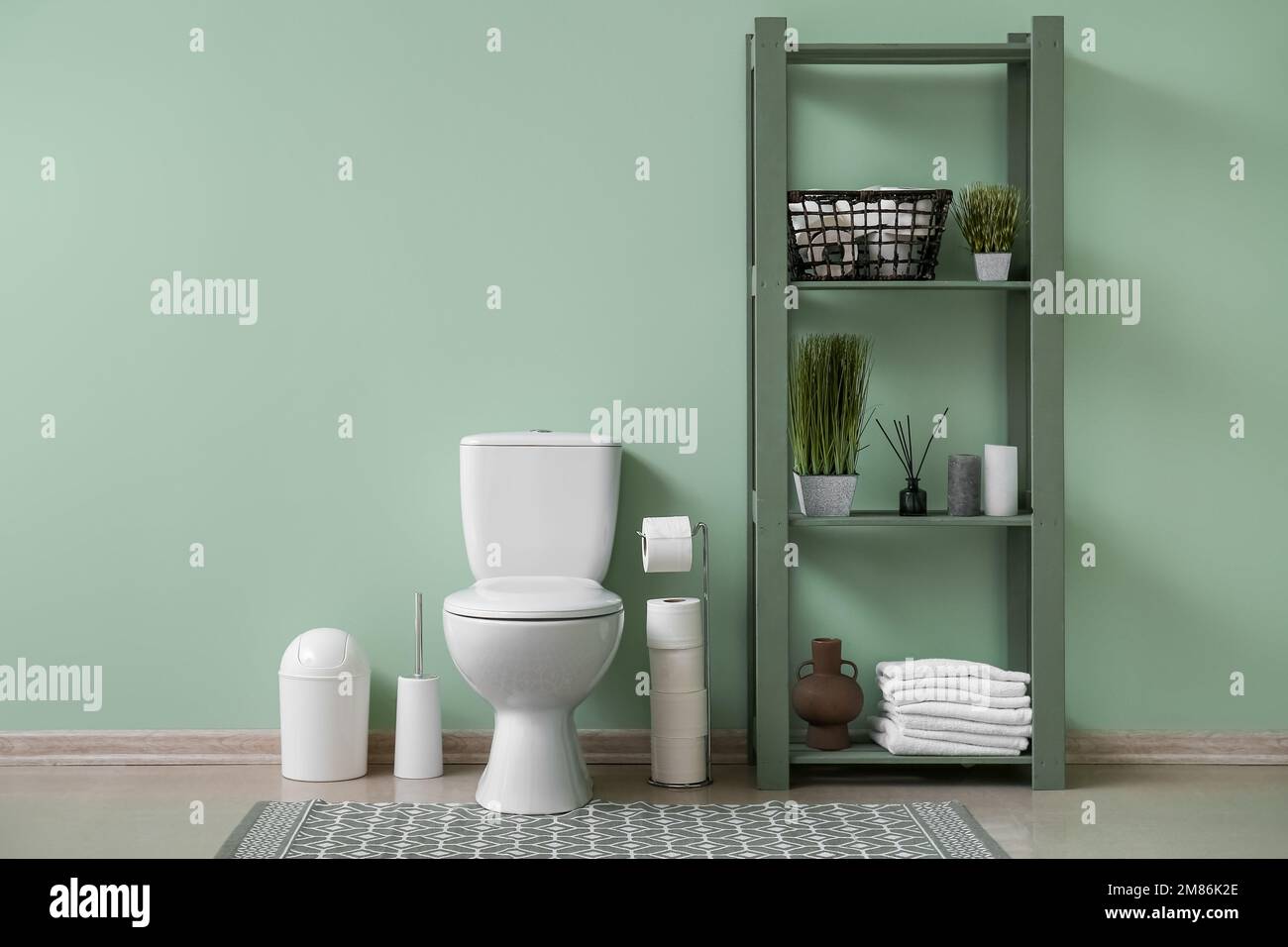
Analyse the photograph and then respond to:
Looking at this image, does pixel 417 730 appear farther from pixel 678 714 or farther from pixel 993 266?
pixel 993 266

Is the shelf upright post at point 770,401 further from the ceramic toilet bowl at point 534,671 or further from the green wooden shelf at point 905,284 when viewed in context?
the ceramic toilet bowl at point 534,671

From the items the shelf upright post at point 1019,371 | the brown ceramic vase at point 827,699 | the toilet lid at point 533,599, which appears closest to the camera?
the toilet lid at point 533,599

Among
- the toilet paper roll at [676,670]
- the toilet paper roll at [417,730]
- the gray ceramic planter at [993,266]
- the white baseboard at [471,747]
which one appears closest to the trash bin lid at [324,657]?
the toilet paper roll at [417,730]

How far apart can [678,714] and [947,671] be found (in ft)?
2.18

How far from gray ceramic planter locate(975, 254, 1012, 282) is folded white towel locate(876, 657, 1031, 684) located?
0.93 metres

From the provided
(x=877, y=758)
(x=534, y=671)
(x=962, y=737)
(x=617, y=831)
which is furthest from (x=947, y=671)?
(x=534, y=671)

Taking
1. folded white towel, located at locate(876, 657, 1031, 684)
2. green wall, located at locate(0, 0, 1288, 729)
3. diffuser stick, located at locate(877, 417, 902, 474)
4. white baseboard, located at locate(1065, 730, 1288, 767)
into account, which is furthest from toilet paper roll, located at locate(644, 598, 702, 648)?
white baseboard, located at locate(1065, 730, 1288, 767)

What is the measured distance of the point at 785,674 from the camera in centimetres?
317

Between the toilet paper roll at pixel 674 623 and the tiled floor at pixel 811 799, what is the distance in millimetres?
353

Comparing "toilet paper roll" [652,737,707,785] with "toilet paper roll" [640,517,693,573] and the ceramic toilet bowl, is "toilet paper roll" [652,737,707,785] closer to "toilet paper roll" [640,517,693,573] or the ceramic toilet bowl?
the ceramic toilet bowl

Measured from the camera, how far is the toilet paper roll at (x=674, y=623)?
10.4 ft

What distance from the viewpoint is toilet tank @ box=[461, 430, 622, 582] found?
126 inches

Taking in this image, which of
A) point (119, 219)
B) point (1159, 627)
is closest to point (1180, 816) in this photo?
point (1159, 627)

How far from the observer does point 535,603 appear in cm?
285
